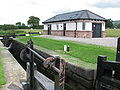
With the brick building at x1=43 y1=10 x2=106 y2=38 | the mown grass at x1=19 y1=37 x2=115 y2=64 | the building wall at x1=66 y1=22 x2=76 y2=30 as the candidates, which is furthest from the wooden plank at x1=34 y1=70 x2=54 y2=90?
the building wall at x1=66 y1=22 x2=76 y2=30

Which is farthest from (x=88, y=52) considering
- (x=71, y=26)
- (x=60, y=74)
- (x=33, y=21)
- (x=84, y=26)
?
(x=33, y=21)

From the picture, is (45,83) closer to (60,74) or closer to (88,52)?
(60,74)

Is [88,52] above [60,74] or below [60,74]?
below

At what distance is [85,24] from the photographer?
65.5ft

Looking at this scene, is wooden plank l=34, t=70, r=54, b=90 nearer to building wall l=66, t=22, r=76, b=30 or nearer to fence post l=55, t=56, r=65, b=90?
fence post l=55, t=56, r=65, b=90

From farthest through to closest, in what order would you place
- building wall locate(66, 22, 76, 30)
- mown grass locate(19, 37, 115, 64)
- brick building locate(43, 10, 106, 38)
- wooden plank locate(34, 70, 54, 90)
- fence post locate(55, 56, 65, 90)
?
building wall locate(66, 22, 76, 30) → brick building locate(43, 10, 106, 38) → mown grass locate(19, 37, 115, 64) → wooden plank locate(34, 70, 54, 90) → fence post locate(55, 56, 65, 90)

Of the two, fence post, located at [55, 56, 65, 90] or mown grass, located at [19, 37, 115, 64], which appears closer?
fence post, located at [55, 56, 65, 90]

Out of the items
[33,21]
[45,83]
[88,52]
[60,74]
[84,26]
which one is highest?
[33,21]

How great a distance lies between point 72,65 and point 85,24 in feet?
50.2

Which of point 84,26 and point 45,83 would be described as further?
point 84,26

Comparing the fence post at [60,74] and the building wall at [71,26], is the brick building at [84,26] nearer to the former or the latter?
the building wall at [71,26]

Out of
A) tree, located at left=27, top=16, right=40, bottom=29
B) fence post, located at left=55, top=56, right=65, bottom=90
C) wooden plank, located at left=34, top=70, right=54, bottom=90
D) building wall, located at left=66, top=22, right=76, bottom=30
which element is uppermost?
tree, located at left=27, top=16, right=40, bottom=29

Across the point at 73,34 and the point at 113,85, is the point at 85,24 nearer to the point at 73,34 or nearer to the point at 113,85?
the point at 73,34

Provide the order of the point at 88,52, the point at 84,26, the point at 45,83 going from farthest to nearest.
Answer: the point at 84,26
the point at 88,52
the point at 45,83
